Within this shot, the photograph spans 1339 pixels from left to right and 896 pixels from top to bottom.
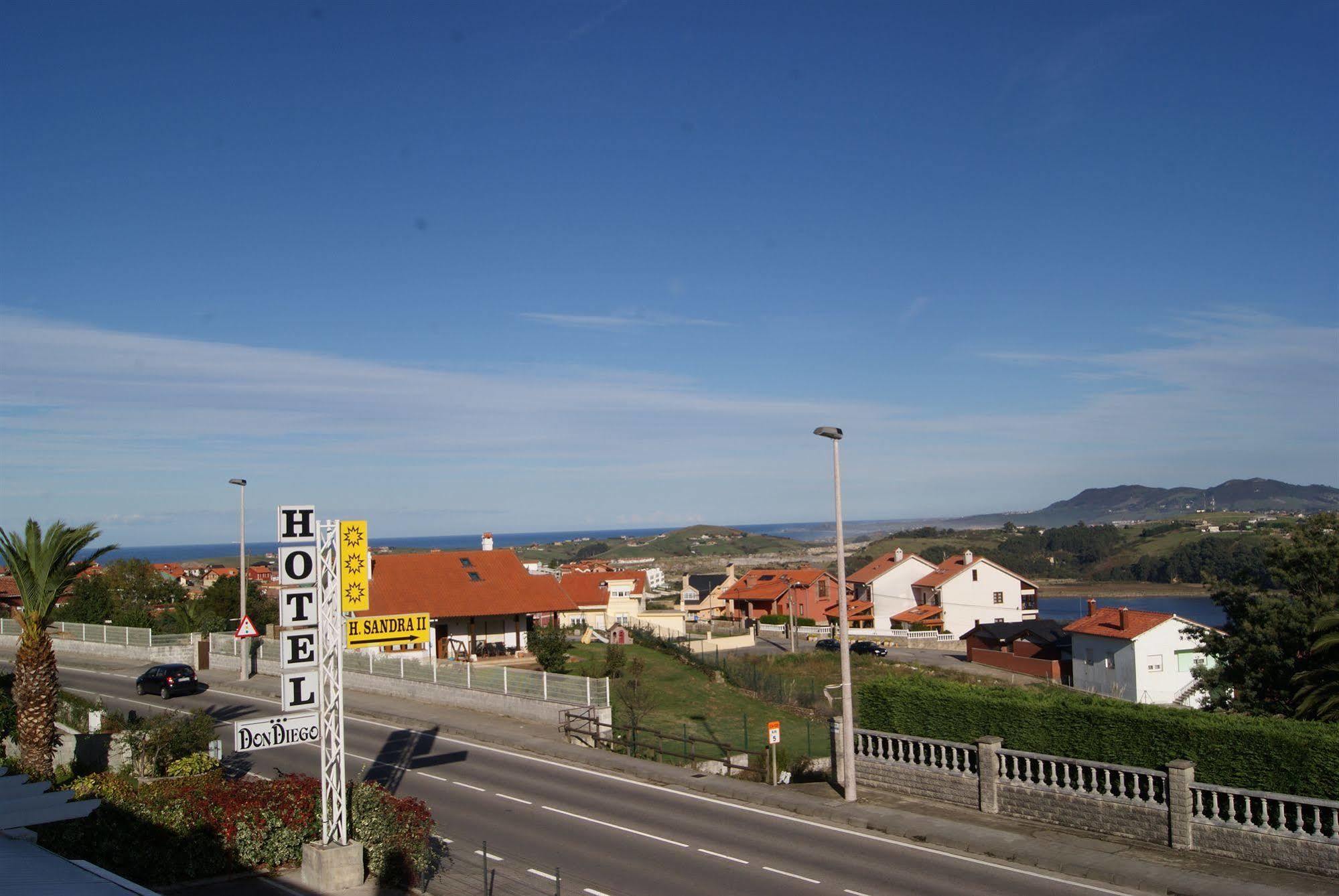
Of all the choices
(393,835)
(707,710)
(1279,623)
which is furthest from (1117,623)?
(393,835)

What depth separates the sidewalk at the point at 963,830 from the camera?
1591 centimetres

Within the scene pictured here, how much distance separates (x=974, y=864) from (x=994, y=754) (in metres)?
3.33

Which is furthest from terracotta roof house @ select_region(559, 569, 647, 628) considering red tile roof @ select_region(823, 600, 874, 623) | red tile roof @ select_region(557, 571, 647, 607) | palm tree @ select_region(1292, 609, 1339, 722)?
palm tree @ select_region(1292, 609, 1339, 722)

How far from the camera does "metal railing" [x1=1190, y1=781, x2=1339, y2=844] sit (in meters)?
15.8

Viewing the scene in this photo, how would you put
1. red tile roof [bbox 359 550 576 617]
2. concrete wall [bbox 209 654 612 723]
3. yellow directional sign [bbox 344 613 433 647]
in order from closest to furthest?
yellow directional sign [bbox 344 613 433 647] < concrete wall [bbox 209 654 612 723] < red tile roof [bbox 359 550 576 617]

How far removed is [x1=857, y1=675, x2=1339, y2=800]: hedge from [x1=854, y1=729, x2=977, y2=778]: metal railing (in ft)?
0.86

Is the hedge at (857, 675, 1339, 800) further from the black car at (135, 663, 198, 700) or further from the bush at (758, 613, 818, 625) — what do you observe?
the bush at (758, 613, 818, 625)

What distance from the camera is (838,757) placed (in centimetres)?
2317

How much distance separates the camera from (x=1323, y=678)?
24.3 m

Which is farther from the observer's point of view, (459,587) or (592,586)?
(592,586)

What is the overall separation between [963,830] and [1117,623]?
46333mm

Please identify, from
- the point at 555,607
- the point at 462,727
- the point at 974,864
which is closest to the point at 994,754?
the point at 974,864

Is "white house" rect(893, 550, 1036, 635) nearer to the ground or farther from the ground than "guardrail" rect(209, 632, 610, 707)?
nearer to the ground

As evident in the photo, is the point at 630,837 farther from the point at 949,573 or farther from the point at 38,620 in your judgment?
the point at 949,573
